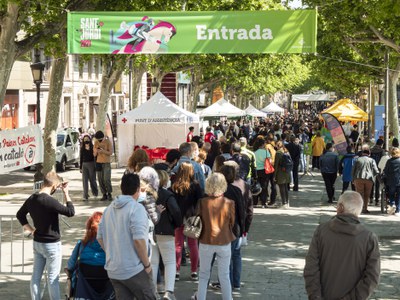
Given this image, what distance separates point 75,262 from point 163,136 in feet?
64.0

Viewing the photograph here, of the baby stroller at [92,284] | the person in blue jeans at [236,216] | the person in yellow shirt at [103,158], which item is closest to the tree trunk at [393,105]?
the person in yellow shirt at [103,158]

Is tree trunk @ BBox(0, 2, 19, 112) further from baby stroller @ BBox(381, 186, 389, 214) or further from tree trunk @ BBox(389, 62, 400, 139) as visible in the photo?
tree trunk @ BBox(389, 62, 400, 139)

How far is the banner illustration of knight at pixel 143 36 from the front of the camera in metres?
15.5

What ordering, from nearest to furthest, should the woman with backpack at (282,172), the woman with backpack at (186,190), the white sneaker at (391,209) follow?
the woman with backpack at (186,190) < the white sneaker at (391,209) < the woman with backpack at (282,172)

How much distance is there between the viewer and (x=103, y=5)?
21.1m

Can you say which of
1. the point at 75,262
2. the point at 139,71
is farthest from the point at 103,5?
the point at 139,71

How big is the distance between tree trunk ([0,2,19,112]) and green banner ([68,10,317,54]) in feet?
11.6

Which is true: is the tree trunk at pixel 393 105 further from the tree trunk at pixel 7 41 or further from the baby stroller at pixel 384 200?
the tree trunk at pixel 7 41

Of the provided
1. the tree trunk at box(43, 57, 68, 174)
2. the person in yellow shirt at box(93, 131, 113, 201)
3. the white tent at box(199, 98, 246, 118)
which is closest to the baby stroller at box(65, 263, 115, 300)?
the person in yellow shirt at box(93, 131, 113, 201)

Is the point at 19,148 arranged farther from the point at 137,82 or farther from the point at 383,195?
the point at 137,82

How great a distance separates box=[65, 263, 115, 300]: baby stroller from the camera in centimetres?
766

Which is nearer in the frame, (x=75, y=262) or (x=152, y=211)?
(x=75, y=262)

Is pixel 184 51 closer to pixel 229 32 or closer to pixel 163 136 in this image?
pixel 229 32

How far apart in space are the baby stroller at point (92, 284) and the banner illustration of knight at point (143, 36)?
27.7 feet
